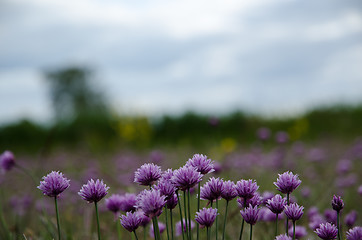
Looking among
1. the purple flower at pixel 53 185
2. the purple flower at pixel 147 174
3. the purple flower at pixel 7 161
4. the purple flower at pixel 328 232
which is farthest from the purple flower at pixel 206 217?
the purple flower at pixel 7 161

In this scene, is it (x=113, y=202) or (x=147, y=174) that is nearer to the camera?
(x=147, y=174)

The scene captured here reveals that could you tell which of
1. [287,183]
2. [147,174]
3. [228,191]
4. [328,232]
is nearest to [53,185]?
[147,174]

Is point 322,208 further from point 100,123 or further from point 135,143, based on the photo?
point 100,123

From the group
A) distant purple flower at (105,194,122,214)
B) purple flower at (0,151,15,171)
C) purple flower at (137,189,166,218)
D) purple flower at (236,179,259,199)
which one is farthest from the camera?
purple flower at (0,151,15,171)

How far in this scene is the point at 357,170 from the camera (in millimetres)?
5324

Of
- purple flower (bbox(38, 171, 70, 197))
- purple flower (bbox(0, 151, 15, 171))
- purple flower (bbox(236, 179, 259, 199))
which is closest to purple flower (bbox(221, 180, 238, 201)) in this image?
purple flower (bbox(236, 179, 259, 199))

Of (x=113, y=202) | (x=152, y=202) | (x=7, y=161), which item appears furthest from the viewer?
(x=7, y=161)

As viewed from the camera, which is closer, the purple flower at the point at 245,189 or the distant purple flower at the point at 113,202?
the purple flower at the point at 245,189

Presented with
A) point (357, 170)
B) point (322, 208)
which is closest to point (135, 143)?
point (357, 170)

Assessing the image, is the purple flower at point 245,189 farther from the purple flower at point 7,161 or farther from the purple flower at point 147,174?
the purple flower at point 7,161

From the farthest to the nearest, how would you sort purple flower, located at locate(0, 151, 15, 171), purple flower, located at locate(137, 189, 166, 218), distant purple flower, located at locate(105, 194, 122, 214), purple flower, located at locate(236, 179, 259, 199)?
purple flower, located at locate(0, 151, 15, 171), distant purple flower, located at locate(105, 194, 122, 214), purple flower, located at locate(236, 179, 259, 199), purple flower, located at locate(137, 189, 166, 218)

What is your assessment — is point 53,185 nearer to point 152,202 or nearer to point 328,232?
point 152,202

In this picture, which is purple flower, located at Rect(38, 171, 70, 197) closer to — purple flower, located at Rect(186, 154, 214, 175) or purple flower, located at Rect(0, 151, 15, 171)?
purple flower, located at Rect(186, 154, 214, 175)

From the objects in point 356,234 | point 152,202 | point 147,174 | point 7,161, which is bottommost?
point 356,234
